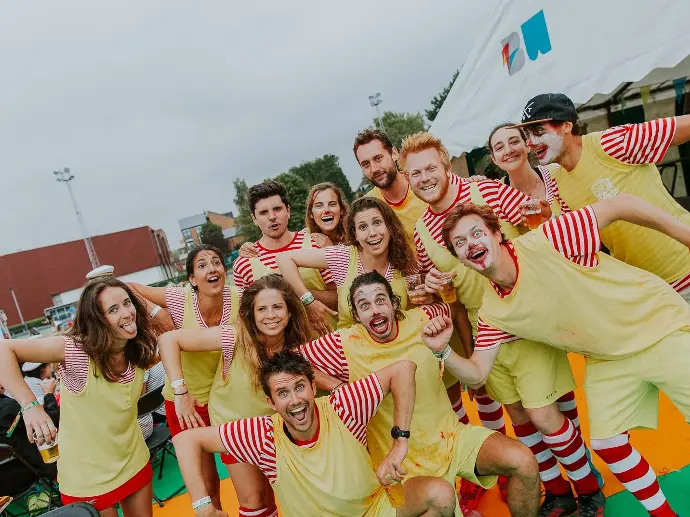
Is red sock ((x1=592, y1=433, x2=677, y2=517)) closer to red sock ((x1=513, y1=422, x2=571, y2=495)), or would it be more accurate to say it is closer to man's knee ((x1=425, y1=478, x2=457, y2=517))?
red sock ((x1=513, y1=422, x2=571, y2=495))

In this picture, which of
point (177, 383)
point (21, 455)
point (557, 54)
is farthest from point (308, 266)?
point (557, 54)

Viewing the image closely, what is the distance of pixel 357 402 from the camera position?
7.44 ft

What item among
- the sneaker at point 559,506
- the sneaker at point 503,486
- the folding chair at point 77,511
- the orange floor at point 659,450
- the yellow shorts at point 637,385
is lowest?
the orange floor at point 659,450

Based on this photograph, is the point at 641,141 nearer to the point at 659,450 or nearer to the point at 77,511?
the point at 659,450

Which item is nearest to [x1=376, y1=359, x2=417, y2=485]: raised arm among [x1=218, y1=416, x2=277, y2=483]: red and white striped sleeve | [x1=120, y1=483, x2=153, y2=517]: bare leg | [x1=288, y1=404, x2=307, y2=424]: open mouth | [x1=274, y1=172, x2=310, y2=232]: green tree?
[x1=288, y1=404, x2=307, y2=424]: open mouth

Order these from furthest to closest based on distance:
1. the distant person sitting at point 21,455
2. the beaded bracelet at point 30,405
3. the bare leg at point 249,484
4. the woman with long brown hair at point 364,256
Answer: the distant person sitting at point 21,455
the woman with long brown hair at point 364,256
the bare leg at point 249,484
the beaded bracelet at point 30,405

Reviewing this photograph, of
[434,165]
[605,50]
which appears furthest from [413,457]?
[605,50]

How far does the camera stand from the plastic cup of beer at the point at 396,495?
7.63 ft

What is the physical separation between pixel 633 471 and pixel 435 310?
1196mm

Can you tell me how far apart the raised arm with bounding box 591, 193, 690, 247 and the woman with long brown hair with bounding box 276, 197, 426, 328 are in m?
1.16

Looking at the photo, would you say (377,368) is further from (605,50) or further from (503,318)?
(605,50)

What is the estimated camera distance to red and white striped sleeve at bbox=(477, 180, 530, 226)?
113 inches

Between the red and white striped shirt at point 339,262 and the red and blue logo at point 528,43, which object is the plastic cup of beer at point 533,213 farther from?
the red and blue logo at point 528,43

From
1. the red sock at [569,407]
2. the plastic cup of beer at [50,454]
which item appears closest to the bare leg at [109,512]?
the plastic cup of beer at [50,454]
